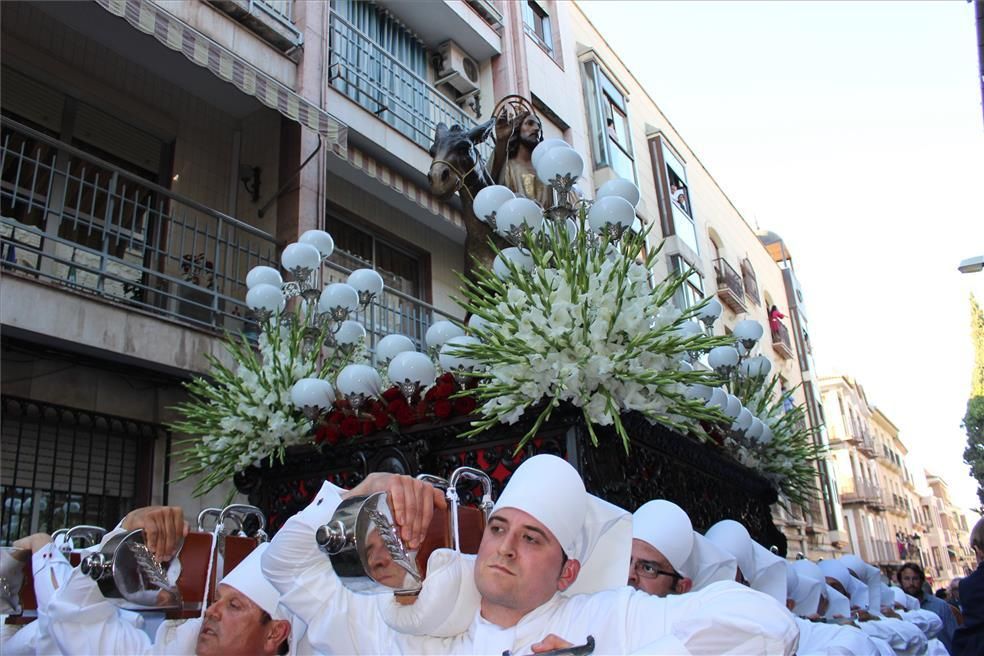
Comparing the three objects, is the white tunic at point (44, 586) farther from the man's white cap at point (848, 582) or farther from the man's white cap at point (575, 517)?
the man's white cap at point (848, 582)

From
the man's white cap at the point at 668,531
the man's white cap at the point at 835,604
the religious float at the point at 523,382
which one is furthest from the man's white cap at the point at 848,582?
the man's white cap at the point at 668,531

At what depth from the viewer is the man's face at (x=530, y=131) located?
4.48 m

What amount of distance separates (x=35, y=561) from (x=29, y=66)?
20.7 ft

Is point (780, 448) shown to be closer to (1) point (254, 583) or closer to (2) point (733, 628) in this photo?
(1) point (254, 583)

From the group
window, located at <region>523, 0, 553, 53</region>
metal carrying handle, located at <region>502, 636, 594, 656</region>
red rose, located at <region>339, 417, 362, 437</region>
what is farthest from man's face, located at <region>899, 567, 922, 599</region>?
window, located at <region>523, 0, 553, 53</region>

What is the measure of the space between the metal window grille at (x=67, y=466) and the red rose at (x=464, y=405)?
4281 mm

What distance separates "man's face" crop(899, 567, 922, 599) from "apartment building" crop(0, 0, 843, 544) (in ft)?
12.6

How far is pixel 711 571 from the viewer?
297 centimetres

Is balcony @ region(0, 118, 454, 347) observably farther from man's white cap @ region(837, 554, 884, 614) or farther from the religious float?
man's white cap @ region(837, 554, 884, 614)

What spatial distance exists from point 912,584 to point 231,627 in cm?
747

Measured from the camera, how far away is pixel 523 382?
274cm

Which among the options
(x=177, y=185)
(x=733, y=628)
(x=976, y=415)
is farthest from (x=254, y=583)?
(x=976, y=415)

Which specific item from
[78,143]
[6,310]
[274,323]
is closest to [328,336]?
[274,323]

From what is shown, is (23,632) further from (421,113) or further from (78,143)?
(421,113)
